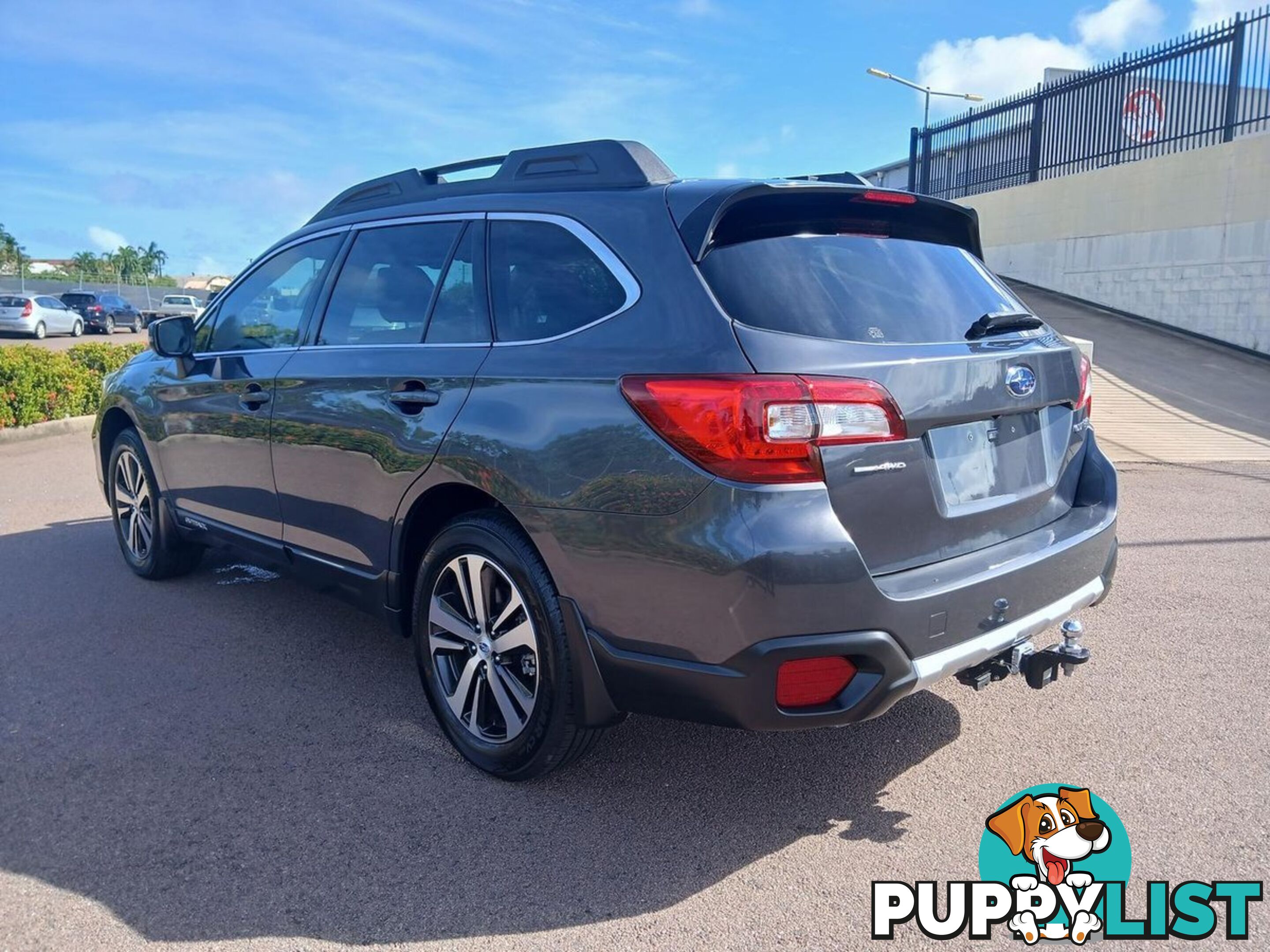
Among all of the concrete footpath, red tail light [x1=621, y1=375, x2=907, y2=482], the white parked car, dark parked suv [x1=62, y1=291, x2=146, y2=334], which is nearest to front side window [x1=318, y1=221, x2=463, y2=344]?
red tail light [x1=621, y1=375, x2=907, y2=482]

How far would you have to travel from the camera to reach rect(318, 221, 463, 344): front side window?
3641 millimetres

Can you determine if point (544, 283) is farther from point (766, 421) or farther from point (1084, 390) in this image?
point (1084, 390)

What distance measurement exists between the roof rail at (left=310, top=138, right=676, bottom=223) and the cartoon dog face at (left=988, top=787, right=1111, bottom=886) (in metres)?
2.17

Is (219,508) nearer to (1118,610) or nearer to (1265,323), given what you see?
(1118,610)

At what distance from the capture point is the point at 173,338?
4.89 metres

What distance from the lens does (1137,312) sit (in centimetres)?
1773

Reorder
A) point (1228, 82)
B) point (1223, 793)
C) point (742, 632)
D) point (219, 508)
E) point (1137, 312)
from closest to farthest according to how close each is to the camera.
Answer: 1. point (742, 632)
2. point (1223, 793)
3. point (219, 508)
4. point (1228, 82)
5. point (1137, 312)

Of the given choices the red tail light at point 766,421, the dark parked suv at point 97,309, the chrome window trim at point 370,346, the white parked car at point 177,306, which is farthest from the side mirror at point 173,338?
the white parked car at point 177,306

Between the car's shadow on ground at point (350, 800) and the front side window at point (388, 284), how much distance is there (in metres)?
1.41

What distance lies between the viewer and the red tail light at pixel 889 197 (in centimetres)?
317

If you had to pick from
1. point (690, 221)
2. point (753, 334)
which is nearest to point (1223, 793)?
point (753, 334)

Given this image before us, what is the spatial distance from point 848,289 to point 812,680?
112 centimetres

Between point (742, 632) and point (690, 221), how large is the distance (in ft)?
3.81

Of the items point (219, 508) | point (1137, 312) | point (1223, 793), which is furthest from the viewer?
point (1137, 312)
